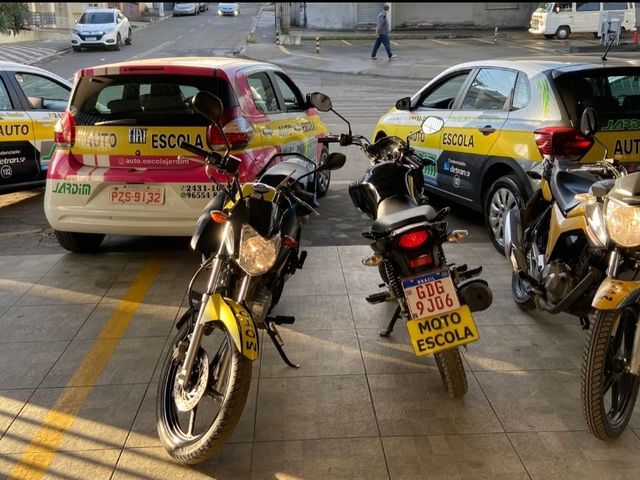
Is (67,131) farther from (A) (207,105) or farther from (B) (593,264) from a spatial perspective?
(B) (593,264)

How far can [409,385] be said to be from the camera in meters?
3.85

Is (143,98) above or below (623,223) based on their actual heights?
above

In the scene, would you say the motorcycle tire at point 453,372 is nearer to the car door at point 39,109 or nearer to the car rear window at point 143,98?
the car rear window at point 143,98

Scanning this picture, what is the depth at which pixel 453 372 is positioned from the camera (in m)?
3.59

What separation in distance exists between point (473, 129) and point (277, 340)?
332cm

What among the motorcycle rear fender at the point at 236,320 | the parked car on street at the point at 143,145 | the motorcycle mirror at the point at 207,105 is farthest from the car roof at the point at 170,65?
the motorcycle rear fender at the point at 236,320

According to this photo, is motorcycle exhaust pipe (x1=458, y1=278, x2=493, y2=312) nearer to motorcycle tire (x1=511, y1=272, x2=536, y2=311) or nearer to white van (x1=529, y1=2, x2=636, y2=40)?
motorcycle tire (x1=511, y1=272, x2=536, y2=311)

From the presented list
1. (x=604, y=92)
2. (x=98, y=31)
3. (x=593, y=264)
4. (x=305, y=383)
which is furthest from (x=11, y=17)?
(x=593, y=264)

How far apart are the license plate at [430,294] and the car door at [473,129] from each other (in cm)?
303

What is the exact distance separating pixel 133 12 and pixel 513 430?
58.8 metres

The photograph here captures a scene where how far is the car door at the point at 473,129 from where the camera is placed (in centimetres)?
619

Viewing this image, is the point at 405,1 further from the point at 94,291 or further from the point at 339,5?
the point at 94,291

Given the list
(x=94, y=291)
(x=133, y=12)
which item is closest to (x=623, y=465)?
(x=94, y=291)

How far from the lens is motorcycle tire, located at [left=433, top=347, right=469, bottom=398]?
11.6ft
